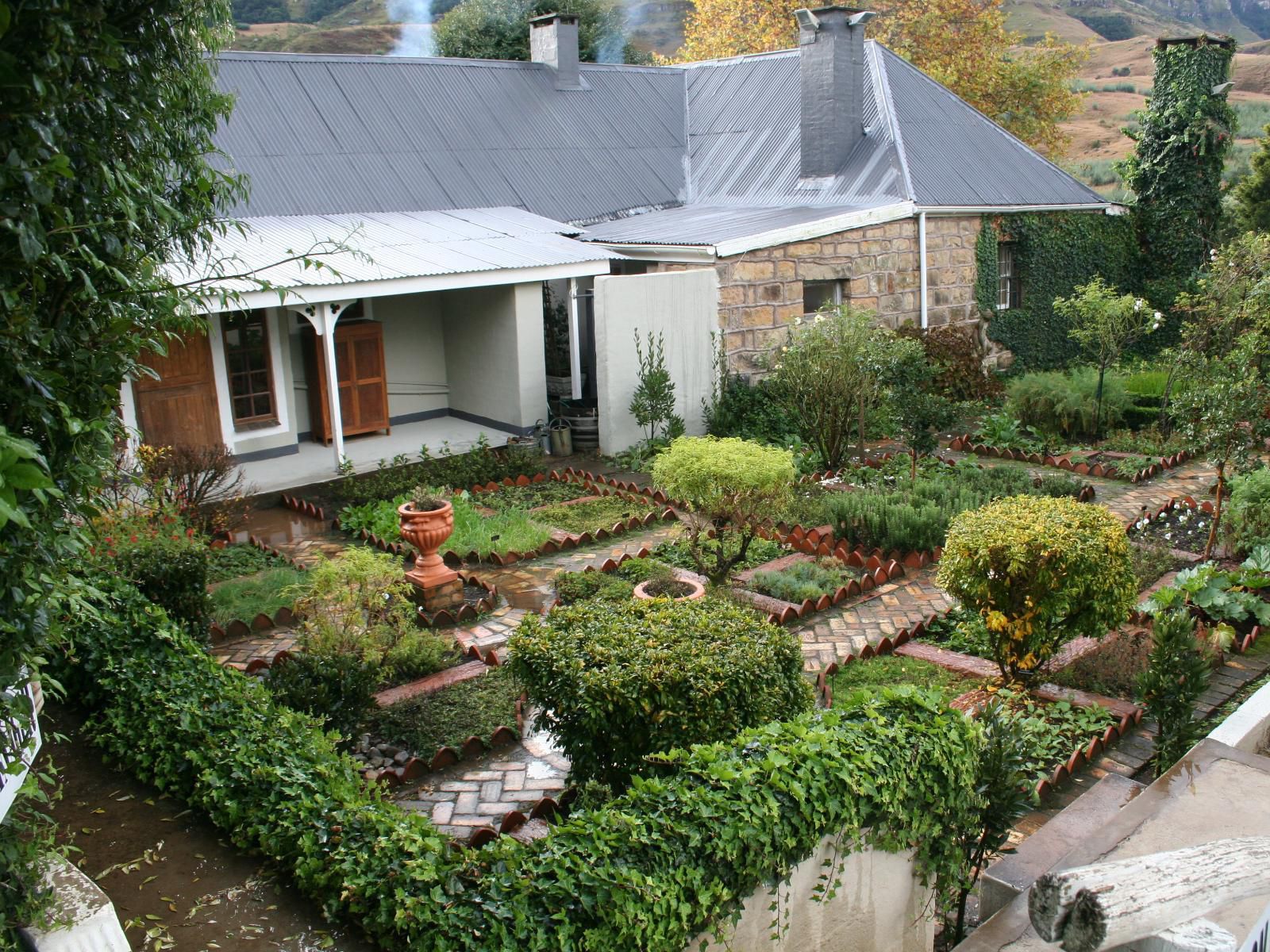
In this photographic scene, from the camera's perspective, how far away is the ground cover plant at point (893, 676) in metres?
7.33

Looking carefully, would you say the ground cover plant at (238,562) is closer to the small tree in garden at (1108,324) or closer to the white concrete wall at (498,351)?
the white concrete wall at (498,351)

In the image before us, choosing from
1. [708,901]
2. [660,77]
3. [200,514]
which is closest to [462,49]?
[660,77]

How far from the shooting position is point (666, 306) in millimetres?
13828

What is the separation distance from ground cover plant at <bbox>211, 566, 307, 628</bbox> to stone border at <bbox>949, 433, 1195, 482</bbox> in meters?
8.32

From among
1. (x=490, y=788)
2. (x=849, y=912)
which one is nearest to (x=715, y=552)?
(x=490, y=788)

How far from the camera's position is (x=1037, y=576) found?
6.77m

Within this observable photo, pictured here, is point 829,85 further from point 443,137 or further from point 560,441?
point 560,441

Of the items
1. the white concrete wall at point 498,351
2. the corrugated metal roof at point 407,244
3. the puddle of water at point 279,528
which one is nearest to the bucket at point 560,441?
the white concrete wall at point 498,351

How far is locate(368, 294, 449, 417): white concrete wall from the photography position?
15.6m

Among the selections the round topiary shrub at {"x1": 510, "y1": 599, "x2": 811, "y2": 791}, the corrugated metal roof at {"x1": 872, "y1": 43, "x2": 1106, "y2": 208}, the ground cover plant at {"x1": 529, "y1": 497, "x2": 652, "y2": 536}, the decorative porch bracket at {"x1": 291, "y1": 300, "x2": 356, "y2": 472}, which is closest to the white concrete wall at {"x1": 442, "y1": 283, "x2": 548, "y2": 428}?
the decorative porch bracket at {"x1": 291, "y1": 300, "x2": 356, "y2": 472}

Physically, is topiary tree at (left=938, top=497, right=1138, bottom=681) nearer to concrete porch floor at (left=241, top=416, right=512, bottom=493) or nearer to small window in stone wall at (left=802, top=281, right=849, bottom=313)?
concrete porch floor at (left=241, top=416, right=512, bottom=493)

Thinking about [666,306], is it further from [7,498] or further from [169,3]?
[7,498]

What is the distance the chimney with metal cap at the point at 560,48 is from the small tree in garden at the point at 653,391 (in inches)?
293

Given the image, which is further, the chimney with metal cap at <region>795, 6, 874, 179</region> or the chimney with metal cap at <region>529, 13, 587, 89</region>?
the chimney with metal cap at <region>529, 13, 587, 89</region>
